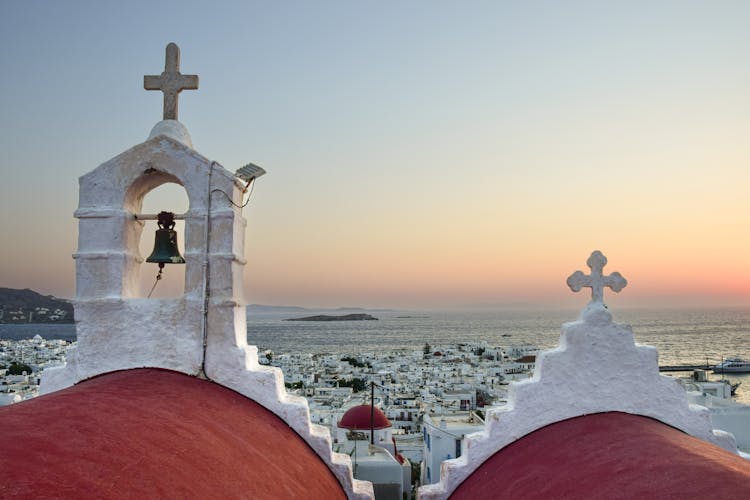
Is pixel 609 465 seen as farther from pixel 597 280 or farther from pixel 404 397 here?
pixel 404 397

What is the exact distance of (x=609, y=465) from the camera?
12.3 ft

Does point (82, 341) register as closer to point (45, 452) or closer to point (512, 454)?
point (45, 452)

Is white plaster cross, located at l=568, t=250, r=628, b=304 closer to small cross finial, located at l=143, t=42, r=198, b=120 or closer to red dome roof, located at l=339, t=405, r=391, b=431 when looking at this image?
small cross finial, located at l=143, t=42, r=198, b=120

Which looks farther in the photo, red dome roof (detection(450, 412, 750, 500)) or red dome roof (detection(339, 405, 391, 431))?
red dome roof (detection(339, 405, 391, 431))

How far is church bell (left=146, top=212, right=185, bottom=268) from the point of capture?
5363 millimetres

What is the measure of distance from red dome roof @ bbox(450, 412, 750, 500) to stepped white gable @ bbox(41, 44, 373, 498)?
1.19 meters

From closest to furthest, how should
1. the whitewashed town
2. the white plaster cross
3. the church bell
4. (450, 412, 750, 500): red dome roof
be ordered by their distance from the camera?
(450, 412, 750, 500): red dome roof
the white plaster cross
the church bell
the whitewashed town

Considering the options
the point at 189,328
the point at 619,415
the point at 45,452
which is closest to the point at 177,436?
the point at 45,452

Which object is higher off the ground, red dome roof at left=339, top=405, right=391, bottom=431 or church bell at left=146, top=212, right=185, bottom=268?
church bell at left=146, top=212, right=185, bottom=268

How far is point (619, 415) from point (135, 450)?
3491 millimetres

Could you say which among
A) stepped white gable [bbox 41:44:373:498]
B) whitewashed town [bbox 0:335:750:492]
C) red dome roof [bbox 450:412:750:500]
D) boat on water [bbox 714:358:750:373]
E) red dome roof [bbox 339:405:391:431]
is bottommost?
boat on water [bbox 714:358:750:373]

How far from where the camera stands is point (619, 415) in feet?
16.0

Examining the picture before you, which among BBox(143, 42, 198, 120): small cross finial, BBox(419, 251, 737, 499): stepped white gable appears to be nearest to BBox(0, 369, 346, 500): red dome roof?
BBox(419, 251, 737, 499): stepped white gable

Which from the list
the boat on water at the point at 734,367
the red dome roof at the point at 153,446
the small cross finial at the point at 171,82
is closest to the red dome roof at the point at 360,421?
the red dome roof at the point at 153,446
